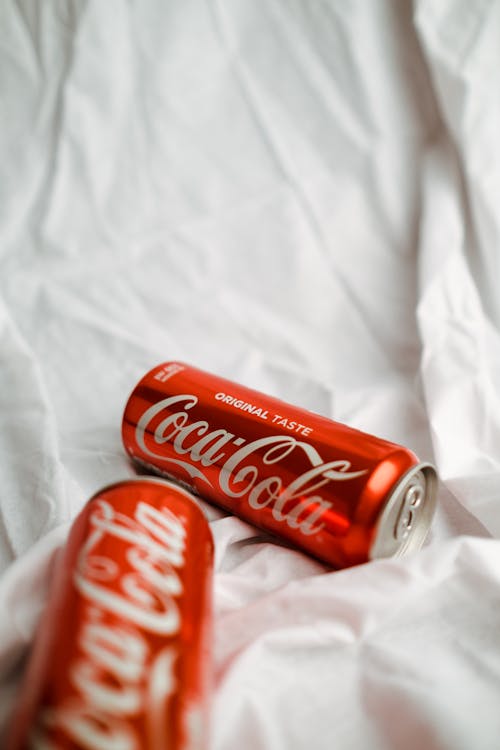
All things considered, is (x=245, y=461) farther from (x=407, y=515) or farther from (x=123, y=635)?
(x=123, y=635)

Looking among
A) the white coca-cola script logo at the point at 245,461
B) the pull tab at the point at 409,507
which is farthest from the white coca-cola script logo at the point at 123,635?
the pull tab at the point at 409,507

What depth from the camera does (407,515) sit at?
87 cm

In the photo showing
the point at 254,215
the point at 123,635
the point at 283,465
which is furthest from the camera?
the point at 254,215

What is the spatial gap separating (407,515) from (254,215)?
2.35 feet

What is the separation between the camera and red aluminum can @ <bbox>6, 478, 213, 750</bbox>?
526 mm

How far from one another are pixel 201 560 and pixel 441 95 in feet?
3.25

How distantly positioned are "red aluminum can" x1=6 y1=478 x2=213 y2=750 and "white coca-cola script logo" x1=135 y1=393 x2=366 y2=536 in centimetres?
14

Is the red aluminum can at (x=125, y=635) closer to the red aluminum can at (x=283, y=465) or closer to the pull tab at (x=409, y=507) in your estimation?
the red aluminum can at (x=283, y=465)

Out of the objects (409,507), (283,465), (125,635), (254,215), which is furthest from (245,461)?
(254,215)

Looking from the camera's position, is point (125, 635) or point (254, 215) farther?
point (254, 215)

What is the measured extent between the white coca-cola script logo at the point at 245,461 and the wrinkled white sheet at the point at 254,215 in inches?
5.0

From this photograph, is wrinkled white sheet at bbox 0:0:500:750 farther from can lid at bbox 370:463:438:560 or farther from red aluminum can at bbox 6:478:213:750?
red aluminum can at bbox 6:478:213:750

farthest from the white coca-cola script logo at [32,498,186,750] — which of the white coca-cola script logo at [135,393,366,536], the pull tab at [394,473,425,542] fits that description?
the pull tab at [394,473,425,542]

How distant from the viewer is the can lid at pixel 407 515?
794mm
